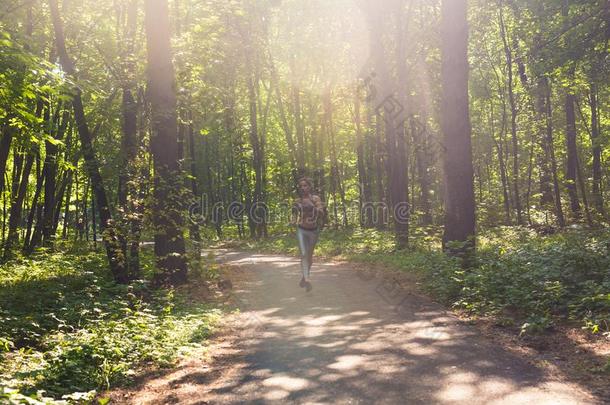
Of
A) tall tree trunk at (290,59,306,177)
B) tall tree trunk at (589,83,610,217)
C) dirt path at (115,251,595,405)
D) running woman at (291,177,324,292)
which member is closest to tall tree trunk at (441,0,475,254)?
running woman at (291,177,324,292)

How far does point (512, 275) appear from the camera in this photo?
8.47m

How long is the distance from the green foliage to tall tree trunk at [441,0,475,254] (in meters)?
5.55

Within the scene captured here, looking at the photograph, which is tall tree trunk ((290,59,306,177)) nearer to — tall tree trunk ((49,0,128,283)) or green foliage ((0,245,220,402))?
tall tree trunk ((49,0,128,283))

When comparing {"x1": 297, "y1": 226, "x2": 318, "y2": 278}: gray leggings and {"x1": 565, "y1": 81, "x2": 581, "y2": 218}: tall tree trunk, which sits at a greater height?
{"x1": 565, "y1": 81, "x2": 581, "y2": 218}: tall tree trunk

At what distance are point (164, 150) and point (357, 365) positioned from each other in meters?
7.59

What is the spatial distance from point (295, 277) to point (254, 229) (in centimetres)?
2198

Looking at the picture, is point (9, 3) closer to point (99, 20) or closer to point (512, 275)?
point (99, 20)

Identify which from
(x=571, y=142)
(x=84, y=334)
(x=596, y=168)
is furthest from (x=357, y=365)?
(x=596, y=168)

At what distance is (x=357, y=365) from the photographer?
17.9ft

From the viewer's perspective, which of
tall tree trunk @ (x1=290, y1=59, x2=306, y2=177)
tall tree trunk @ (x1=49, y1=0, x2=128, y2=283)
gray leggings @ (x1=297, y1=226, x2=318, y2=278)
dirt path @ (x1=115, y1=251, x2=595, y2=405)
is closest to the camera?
dirt path @ (x1=115, y1=251, x2=595, y2=405)

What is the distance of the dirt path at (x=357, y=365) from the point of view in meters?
4.55

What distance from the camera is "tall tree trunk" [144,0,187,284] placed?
436 inches

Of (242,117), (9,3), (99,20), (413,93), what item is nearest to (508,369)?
(9,3)

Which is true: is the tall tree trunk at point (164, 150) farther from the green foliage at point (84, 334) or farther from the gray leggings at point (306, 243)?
the gray leggings at point (306, 243)
